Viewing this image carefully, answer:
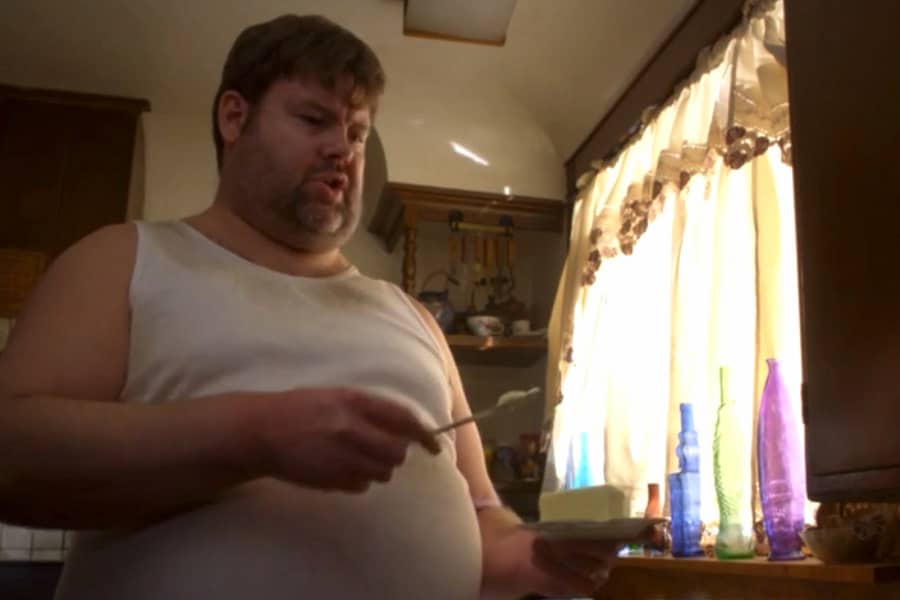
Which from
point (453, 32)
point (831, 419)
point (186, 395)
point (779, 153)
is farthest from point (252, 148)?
point (453, 32)

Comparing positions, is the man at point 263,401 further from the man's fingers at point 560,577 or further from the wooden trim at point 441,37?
the wooden trim at point 441,37

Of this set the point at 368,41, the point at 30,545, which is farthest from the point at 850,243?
the point at 30,545

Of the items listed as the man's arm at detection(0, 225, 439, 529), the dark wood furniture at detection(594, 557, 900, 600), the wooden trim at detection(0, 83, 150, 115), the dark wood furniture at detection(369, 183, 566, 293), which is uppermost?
the wooden trim at detection(0, 83, 150, 115)

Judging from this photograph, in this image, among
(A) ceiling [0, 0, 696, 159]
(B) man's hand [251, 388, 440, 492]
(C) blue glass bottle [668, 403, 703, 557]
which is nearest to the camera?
(B) man's hand [251, 388, 440, 492]

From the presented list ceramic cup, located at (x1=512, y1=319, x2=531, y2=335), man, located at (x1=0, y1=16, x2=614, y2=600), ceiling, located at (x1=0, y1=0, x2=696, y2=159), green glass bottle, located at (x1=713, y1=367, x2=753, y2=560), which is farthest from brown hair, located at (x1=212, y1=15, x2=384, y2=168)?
ceramic cup, located at (x1=512, y1=319, x2=531, y2=335)

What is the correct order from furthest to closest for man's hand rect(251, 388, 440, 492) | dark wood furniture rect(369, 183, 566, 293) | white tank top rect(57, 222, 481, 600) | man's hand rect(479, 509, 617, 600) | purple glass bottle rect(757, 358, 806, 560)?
dark wood furniture rect(369, 183, 566, 293) < purple glass bottle rect(757, 358, 806, 560) < man's hand rect(479, 509, 617, 600) < white tank top rect(57, 222, 481, 600) < man's hand rect(251, 388, 440, 492)

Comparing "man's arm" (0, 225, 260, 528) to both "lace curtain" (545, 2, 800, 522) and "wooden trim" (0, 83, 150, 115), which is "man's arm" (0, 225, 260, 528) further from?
"wooden trim" (0, 83, 150, 115)

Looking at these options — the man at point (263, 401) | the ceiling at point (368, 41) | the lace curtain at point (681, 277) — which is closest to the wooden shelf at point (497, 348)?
the lace curtain at point (681, 277)

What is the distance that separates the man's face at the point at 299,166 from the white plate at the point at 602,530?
1.14 ft

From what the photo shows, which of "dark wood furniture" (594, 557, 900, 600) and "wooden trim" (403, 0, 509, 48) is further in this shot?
"wooden trim" (403, 0, 509, 48)

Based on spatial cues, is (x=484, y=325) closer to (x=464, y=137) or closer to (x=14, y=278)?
(x=464, y=137)

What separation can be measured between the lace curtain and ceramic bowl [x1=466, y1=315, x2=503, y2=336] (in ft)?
0.56

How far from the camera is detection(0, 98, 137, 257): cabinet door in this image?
2.47m

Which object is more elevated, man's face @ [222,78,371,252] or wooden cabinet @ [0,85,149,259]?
wooden cabinet @ [0,85,149,259]
